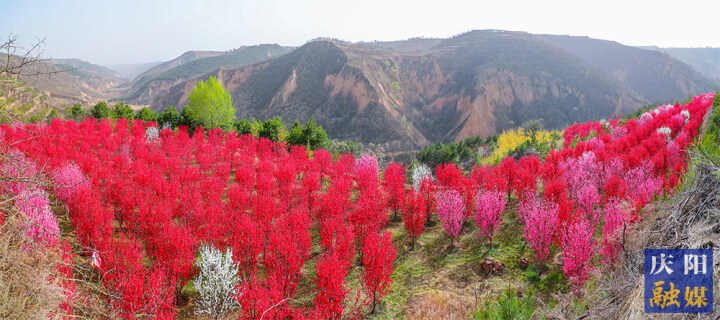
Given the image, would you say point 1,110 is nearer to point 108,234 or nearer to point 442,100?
point 108,234

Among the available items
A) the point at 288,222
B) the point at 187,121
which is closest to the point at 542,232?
the point at 288,222

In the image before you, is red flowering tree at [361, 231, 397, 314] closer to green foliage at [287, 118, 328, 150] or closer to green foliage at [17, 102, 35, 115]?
green foliage at [287, 118, 328, 150]

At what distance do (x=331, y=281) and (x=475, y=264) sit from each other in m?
5.09

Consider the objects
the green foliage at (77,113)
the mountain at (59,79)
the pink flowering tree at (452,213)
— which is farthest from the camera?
the green foliage at (77,113)

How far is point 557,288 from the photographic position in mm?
7379

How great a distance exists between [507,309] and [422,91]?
109450 mm

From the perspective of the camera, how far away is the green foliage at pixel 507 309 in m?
6.12

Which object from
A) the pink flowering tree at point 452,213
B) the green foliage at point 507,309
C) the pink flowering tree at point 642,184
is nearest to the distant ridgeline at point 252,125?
the pink flowering tree at point 452,213

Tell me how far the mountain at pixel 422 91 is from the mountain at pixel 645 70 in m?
19.0

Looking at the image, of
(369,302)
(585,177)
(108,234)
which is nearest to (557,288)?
(369,302)

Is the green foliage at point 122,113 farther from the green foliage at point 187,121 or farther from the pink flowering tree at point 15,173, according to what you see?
the pink flowering tree at point 15,173

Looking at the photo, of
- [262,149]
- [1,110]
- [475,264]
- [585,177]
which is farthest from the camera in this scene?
[262,149]

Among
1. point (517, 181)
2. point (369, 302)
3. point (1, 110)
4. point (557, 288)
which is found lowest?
point (369, 302)

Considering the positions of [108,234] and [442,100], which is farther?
[442,100]
